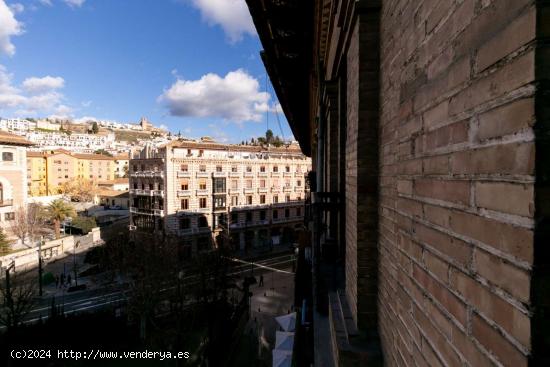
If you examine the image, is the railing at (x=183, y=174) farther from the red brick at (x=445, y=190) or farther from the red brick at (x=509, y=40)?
the red brick at (x=509, y=40)

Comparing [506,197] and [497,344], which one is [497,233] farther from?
[497,344]

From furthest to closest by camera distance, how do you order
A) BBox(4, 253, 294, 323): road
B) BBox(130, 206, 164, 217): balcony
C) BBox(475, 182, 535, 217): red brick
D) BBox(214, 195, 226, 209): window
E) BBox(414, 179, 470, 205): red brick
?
BBox(214, 195, 226, 209): window
BBox(130, 206, 164, 217): balcony
BBox(4, 253, 294, 323): road
BBox(414, 179, 470, 205): red brick
BBox(475, 182, 535, 217): red brick

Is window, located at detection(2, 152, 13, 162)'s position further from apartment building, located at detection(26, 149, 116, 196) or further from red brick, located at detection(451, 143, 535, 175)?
red brick, located at detection(451, 143, 535, 175)

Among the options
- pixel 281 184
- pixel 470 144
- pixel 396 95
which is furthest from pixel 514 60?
pixel 281 184

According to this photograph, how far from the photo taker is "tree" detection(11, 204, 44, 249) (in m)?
31.1

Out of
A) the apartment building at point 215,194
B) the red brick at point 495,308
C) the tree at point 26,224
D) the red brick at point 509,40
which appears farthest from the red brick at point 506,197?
the tree at point 26,224

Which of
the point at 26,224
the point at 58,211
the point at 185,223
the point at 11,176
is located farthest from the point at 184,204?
the point at 11,176

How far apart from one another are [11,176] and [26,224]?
19.2 ft

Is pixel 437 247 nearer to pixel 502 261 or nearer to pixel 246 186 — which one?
pixel 502 261

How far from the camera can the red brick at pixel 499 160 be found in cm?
77

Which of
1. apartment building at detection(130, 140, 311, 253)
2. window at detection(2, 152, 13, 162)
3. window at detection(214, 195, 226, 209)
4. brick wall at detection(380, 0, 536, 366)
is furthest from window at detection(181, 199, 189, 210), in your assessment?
brick wall at detection(380, 0, 536, 366)

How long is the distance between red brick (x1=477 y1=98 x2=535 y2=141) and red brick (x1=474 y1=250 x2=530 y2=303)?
1.14 ft

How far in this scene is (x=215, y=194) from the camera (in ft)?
106

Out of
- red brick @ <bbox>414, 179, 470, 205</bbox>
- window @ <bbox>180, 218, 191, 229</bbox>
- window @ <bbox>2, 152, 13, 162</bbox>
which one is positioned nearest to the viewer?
red brick @ <bbox>414, 179, 470, 205</bbox>
